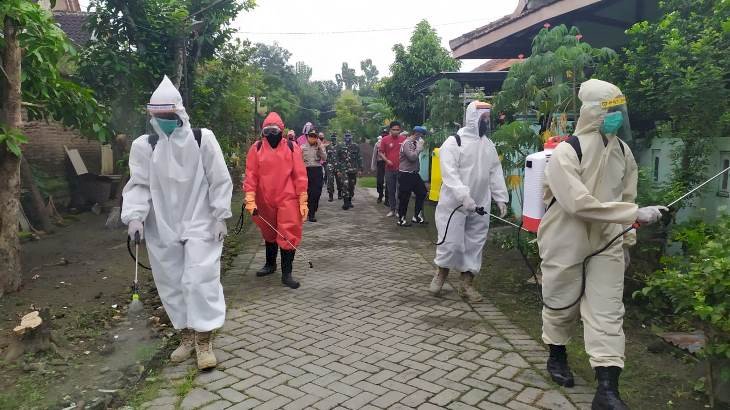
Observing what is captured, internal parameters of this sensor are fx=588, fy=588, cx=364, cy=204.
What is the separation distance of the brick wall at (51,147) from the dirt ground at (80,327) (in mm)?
3586

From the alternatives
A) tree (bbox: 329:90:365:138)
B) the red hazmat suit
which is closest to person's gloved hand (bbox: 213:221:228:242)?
the red hazmat suit

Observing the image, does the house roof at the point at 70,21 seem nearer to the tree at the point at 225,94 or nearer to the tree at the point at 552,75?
→ the tree at the point at 225,94

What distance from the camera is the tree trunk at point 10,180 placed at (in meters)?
5.39

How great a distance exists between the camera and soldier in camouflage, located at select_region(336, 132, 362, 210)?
13109 mm

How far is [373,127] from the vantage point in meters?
33.7

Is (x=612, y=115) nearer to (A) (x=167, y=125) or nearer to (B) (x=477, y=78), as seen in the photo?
(A) (x=167, y=125)

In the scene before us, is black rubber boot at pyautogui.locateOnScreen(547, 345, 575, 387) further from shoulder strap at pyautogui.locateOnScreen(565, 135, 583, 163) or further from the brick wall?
the brick wall

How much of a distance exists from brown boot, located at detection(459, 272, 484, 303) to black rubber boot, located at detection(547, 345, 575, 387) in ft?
6.02

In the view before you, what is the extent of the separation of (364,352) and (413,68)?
51.3 ft

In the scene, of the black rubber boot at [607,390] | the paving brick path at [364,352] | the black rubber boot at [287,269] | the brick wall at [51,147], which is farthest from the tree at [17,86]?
the brick wall at [51,147]

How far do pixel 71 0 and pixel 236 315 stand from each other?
818 inches

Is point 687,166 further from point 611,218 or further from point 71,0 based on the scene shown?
point 71,0

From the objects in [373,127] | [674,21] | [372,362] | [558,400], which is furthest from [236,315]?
[373,127]

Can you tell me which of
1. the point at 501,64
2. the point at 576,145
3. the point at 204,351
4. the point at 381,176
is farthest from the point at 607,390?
the point at 501,64
